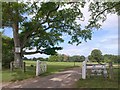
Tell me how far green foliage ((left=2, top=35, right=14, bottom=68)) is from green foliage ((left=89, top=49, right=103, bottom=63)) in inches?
413

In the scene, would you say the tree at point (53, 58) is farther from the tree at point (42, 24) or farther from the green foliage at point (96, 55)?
the green foliage at point (96, 55)

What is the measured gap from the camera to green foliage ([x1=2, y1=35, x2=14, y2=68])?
24.2 metres

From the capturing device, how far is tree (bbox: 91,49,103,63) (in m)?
15.7

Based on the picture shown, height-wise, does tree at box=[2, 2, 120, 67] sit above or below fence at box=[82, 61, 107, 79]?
above

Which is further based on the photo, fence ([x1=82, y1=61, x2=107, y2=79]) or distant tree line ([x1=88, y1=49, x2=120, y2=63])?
distant tree line ([x1=88, y1=49, x2=120, y2=63])

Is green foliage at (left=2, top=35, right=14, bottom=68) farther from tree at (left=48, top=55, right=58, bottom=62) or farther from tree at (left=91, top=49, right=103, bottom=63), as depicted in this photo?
tree at (left=91, top=49, right=103, bottom=63)

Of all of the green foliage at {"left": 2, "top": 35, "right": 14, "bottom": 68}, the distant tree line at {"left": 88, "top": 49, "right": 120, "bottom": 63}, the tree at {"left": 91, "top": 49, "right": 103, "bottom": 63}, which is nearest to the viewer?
the distant tree line at {"left": 88, "top": 49, "right": 120, "bottom": 63}

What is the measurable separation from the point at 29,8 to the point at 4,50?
6.36 meters

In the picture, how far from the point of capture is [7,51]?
25.3m

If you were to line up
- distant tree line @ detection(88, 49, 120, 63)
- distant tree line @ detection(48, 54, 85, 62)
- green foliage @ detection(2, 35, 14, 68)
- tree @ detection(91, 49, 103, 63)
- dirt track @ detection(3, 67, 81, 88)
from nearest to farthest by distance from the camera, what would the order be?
dirt track @ detection(3, 67, 81, 88), distant tree line @ detection(88, 49, 120, 63), tree @ detection(91, 49, 103, 63), distant tree line @ detection(48, 54, 85, 62), green foliage @ detection(2, 35, 14, 68)

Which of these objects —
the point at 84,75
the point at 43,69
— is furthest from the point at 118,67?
the point at 43,69

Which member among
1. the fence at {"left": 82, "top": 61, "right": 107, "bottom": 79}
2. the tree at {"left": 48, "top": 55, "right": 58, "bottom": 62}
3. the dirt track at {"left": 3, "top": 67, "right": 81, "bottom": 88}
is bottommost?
the dirt track at {"left": 3, "top": 67, "right": 81, "bottom": 88}

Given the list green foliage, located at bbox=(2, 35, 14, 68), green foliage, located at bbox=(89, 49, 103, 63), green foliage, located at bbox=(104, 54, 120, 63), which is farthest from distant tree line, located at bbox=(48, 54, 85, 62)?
green foliage, located at bbox=(104, 54, 120, 63)

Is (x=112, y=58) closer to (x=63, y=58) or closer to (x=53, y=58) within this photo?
(x=63, y=58)
